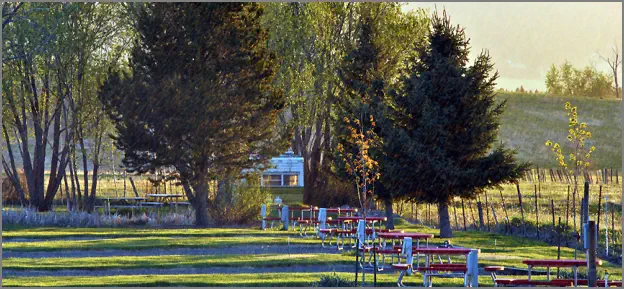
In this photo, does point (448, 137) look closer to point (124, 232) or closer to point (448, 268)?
point (124, 232)

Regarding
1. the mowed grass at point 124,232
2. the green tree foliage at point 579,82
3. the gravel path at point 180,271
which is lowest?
the gravel path at point 180,271

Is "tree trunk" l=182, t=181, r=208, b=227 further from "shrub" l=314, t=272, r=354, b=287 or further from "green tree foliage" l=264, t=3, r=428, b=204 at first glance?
"shrub" l=314, t=272, r=354, b=287

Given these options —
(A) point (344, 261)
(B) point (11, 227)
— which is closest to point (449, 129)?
(A) point (344, 261)

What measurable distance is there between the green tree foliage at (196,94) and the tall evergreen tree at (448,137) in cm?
784

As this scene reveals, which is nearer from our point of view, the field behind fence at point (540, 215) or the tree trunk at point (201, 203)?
the field behind fence at point (540, 215)

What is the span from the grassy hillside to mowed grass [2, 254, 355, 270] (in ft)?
204

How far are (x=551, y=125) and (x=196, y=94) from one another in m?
67.5

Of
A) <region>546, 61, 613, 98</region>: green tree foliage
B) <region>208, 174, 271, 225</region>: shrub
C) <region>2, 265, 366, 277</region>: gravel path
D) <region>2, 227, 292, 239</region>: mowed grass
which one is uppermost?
<region>546, 61, 613, 98</region>: green tree foliage

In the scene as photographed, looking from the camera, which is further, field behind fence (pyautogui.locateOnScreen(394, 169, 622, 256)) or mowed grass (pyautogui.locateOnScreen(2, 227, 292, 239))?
mowed grass (pyautogui.locateOnScreen(2, 227, 292, 239))

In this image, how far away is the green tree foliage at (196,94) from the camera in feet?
113

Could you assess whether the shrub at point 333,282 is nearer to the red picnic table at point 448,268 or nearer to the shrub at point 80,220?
the red picnic table at point 448,268

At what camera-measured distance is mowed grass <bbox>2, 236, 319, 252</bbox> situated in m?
25.1

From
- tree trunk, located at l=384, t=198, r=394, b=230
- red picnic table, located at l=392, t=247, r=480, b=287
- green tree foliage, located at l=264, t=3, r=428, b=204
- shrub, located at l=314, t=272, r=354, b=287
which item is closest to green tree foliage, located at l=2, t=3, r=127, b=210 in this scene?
green tree foliage, located at l=264, t=3, r=428, b=204

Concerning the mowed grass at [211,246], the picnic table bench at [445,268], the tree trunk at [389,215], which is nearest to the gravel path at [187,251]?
the mowed grass at [211,246]
